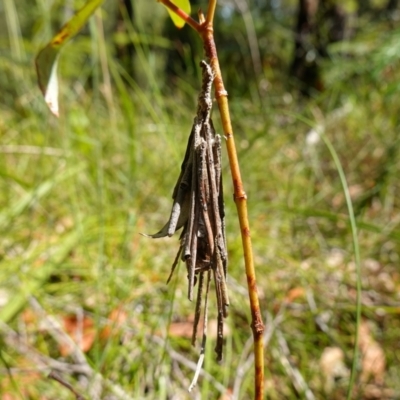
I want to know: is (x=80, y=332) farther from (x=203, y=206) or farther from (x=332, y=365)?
(x=203, y=206)

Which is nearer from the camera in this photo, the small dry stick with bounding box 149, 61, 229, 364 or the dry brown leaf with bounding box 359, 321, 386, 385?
the small dry stick with bounding box 149, 61, 229, 364

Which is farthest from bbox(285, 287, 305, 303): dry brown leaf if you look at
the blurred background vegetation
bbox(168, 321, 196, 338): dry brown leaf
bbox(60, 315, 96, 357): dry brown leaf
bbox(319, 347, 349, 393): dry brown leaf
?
bbox(60, 315, 96, 357): dry brown leaf

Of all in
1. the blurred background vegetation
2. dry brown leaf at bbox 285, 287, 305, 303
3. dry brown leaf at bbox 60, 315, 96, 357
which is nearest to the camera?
the blurred background vegetation

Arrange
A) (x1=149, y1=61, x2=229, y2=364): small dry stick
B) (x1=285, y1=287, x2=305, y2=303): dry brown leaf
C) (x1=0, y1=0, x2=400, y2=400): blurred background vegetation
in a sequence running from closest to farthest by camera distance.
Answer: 1. (x1=149, y1=61, x2=229, y2=364): small dry stick
2. (x1=0, y1=0, x2=400, y2=400): blurred background vegetation
3. (x1=285, y1=287, x2=305, y2=303): dry brown leaf

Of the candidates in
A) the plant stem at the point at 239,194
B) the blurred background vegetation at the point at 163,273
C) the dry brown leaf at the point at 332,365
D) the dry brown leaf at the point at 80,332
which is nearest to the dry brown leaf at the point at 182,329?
the blurred background vegetation at the point at 163,273

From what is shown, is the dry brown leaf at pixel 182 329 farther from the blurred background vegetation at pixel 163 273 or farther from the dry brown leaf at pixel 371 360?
the dry brown leaf at pixel 371 360

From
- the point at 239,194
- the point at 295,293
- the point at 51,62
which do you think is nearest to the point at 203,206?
the point at 239,194

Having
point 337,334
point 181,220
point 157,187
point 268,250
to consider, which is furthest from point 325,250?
point 181,220

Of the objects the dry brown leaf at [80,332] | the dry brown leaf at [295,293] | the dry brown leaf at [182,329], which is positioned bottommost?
the dry brown leaf at [80,332]

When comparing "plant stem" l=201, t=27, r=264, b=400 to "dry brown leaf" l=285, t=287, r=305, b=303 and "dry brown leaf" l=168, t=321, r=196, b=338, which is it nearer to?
"dry brown leaf" l=168, t=321, r=196, b=338

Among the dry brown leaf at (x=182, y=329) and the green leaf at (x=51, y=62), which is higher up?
the green leaf at (x=51, y=62)
